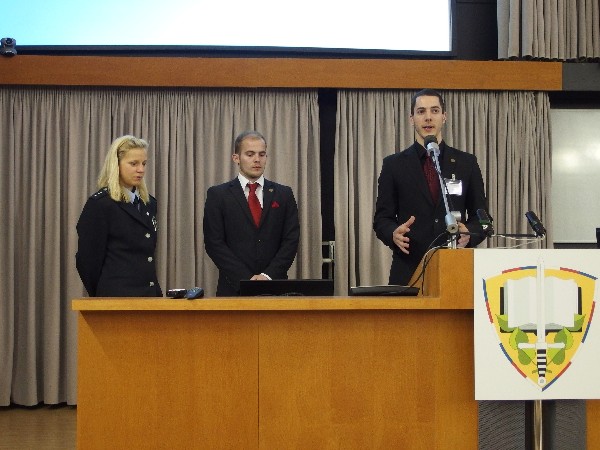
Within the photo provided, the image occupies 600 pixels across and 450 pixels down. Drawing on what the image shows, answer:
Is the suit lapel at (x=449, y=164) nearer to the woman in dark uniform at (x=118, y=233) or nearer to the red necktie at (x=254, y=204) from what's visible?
the red necktie at (x=254, y=204)

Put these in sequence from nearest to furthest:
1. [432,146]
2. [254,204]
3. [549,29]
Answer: [432,146] → [254,204] → [549,29]

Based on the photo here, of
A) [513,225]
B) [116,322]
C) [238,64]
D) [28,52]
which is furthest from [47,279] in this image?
[513,225]

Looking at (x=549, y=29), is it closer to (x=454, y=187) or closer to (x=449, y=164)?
(x=449, y=164)

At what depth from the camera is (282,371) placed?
2521mm

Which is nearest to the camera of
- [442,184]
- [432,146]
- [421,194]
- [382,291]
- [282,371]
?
[282,371]

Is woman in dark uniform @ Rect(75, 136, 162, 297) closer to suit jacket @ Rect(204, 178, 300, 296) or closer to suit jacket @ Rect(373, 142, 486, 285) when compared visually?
suit jacket @ Rect(204, 178, 300, 296)

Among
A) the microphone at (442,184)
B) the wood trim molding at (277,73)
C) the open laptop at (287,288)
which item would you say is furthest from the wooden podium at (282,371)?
the wood trim molding at (277,73)

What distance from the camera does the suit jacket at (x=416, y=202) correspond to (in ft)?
11.6

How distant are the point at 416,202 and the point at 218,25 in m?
2.31

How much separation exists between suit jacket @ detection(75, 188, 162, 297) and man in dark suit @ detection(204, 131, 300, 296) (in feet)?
1.51

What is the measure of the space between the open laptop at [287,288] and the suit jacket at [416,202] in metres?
0.61

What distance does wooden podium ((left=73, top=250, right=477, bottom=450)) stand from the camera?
2502 millimetres

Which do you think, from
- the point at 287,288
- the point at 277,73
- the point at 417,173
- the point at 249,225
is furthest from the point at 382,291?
the point at 277,73

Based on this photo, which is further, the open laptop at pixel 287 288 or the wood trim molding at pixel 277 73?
the wood trim molding at pixel 277 73
